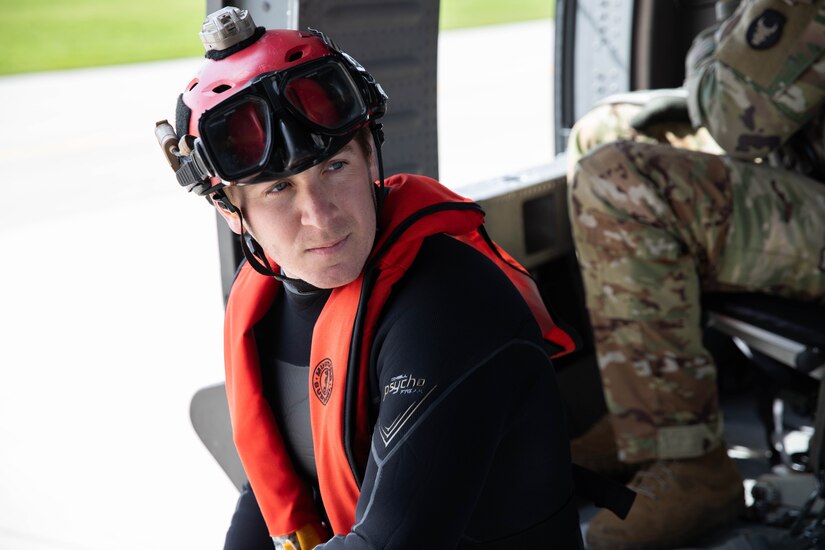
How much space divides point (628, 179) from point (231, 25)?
1386 mm

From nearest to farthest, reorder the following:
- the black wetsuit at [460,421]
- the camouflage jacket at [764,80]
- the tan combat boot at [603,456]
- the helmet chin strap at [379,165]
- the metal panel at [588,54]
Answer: the black wetsuit at [460,421] < the helmet chin strap at [379,165] < the camouflage jacket at [764,80] < the tan combat boot at [603,456] < the metal panel at [588,54]

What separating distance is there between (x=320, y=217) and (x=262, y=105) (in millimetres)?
183

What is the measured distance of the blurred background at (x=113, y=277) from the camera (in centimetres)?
316

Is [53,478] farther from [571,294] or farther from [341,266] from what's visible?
[341,266]

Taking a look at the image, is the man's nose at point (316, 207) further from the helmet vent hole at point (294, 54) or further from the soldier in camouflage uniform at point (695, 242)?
the soldier in camouflage uniform at point (695, 242)

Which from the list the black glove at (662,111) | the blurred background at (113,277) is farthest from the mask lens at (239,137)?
the black glove at (662,111)

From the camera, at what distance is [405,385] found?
124 centimetres

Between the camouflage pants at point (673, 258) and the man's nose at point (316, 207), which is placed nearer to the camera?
the man's nose at point (316, 207)

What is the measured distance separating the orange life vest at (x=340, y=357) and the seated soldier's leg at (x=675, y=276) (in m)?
0.92

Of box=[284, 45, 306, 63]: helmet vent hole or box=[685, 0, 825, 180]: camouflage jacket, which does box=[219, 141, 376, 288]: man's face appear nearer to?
box=[284, 45, 306, 63]: helmet vent hole

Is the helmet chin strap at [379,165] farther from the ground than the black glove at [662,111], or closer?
farther from the ground

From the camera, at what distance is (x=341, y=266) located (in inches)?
54.1

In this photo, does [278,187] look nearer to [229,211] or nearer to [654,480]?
[229,211]

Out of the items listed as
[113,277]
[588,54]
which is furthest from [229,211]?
[113,277]
